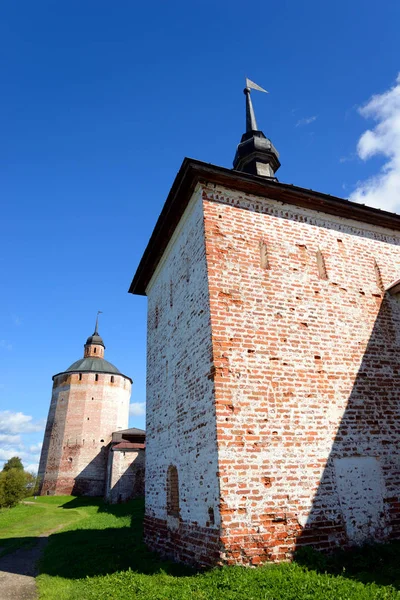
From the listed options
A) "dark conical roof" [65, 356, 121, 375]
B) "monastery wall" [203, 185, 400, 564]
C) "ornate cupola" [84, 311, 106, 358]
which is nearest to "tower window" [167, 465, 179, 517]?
"monastery wall" [203, 185, 400, 564]

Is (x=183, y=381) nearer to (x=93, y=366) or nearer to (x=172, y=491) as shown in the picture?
(x=172, y=491)

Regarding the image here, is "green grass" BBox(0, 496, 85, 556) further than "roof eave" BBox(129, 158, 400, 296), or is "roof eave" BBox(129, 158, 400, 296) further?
"green grass" BBox(0, 496, 85, 556)

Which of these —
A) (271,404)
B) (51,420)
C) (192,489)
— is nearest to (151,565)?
(192,489)

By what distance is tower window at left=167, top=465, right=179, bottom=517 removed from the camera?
747 centimetres

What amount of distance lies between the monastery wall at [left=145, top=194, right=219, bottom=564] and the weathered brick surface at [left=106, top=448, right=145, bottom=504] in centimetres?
1415

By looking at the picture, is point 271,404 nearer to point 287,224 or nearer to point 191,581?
point 191,581

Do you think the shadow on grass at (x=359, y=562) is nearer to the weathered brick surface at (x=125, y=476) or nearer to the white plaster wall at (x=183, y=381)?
the white plaster wall at (x=183, y=381)

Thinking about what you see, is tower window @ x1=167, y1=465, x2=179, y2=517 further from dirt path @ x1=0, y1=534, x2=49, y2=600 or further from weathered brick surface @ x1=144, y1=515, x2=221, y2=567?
dirt path @ x1=0, y1=534, x2=49, y2=600

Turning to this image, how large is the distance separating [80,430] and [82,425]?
1.32 ft

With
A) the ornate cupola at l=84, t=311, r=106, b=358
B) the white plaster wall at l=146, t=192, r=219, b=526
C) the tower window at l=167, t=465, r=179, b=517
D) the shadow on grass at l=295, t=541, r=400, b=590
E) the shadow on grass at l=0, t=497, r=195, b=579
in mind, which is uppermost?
the ornate cupola at l=84, t=311, r=106, b=358

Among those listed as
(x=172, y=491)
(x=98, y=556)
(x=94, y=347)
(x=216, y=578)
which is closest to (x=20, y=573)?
(x=98, y=556)

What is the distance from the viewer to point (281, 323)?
6680 mm

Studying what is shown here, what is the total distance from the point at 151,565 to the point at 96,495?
1028 inches

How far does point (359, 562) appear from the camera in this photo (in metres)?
5.15
